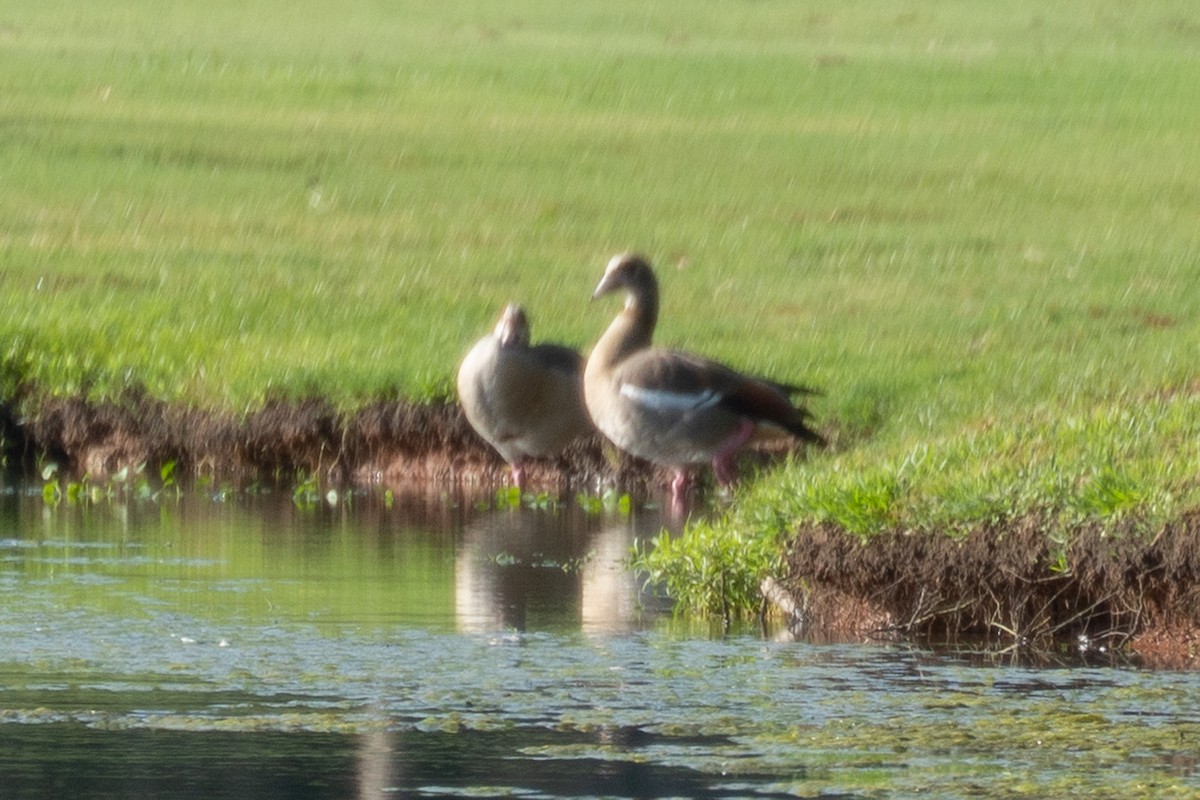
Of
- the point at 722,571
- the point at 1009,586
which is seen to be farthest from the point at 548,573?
the point at 1009,586

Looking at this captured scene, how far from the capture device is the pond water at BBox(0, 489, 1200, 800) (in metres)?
7.55

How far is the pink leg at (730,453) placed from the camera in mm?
14492

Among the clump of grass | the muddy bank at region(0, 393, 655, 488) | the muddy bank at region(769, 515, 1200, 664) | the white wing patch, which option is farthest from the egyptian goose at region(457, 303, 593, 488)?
the muddy bank at region(769, 515, 1200, 664)

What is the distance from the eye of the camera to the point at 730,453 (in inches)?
576

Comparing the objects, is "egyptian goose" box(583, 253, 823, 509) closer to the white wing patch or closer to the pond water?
the white wing patch

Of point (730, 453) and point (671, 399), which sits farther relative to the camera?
point (730, 453)

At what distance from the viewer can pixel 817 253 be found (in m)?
21.1

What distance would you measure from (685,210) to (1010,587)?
547 inches

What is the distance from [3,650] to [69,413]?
6479 millimetres

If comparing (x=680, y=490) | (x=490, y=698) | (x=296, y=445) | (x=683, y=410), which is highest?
(x=683, y=410)

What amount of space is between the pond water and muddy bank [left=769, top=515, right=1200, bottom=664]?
0.31 metres

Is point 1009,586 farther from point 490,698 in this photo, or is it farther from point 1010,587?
point 490,698

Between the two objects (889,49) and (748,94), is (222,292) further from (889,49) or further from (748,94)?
(889,49)

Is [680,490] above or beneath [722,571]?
above
